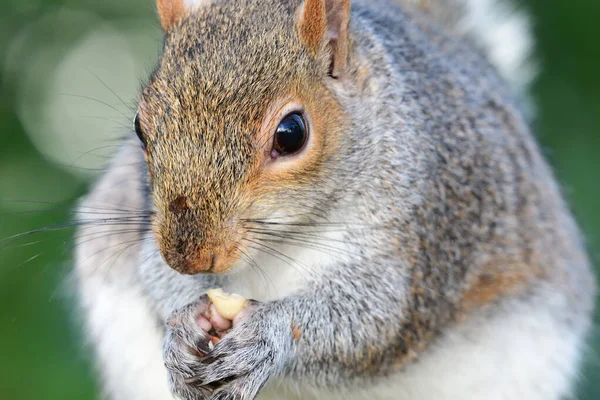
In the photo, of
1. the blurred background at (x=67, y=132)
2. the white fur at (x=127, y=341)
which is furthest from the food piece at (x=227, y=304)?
the white fur at (x=127, y=341)

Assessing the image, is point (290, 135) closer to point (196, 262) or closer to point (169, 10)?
point (196, 262)

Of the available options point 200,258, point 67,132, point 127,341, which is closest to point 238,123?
point 200,258

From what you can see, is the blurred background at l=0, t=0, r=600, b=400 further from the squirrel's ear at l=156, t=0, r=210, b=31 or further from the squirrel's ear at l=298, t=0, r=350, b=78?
the squirrel's ear at l=298, t=0, r=350, b=78

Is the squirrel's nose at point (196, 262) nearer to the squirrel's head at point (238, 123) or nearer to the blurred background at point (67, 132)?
the squirrel's head at point (238, 123)

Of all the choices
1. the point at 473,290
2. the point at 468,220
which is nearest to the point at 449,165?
the point at 468,220

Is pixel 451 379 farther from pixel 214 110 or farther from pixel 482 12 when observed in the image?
pixel 482 12
